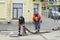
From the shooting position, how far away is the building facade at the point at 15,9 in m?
33.5

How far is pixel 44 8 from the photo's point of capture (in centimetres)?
6675

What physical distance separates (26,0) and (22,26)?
14.2 meters

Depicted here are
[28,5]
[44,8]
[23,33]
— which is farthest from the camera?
[44,8]

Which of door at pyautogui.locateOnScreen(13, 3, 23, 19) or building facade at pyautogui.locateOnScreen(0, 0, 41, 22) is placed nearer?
building facade at pyautogui.locateOnScreen(0, 0, 41, 22)

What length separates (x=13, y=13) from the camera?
33844mm

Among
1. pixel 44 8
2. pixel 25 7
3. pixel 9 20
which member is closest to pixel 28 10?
pixel 25 7

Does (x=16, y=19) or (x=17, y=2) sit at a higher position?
(x=17, y=2)

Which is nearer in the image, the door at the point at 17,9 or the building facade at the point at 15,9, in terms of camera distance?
the building facade at the point at 15,9

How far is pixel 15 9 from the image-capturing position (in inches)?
1330

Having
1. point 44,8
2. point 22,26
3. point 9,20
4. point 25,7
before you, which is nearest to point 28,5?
point 25,7

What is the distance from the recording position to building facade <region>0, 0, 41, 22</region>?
3350 centimetres

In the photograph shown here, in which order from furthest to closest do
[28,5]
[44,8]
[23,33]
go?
[44,8] < [28,5] < [23,33]

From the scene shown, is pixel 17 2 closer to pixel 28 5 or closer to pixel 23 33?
pixel 28 5

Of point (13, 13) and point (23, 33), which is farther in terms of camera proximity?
point (13, 13)
